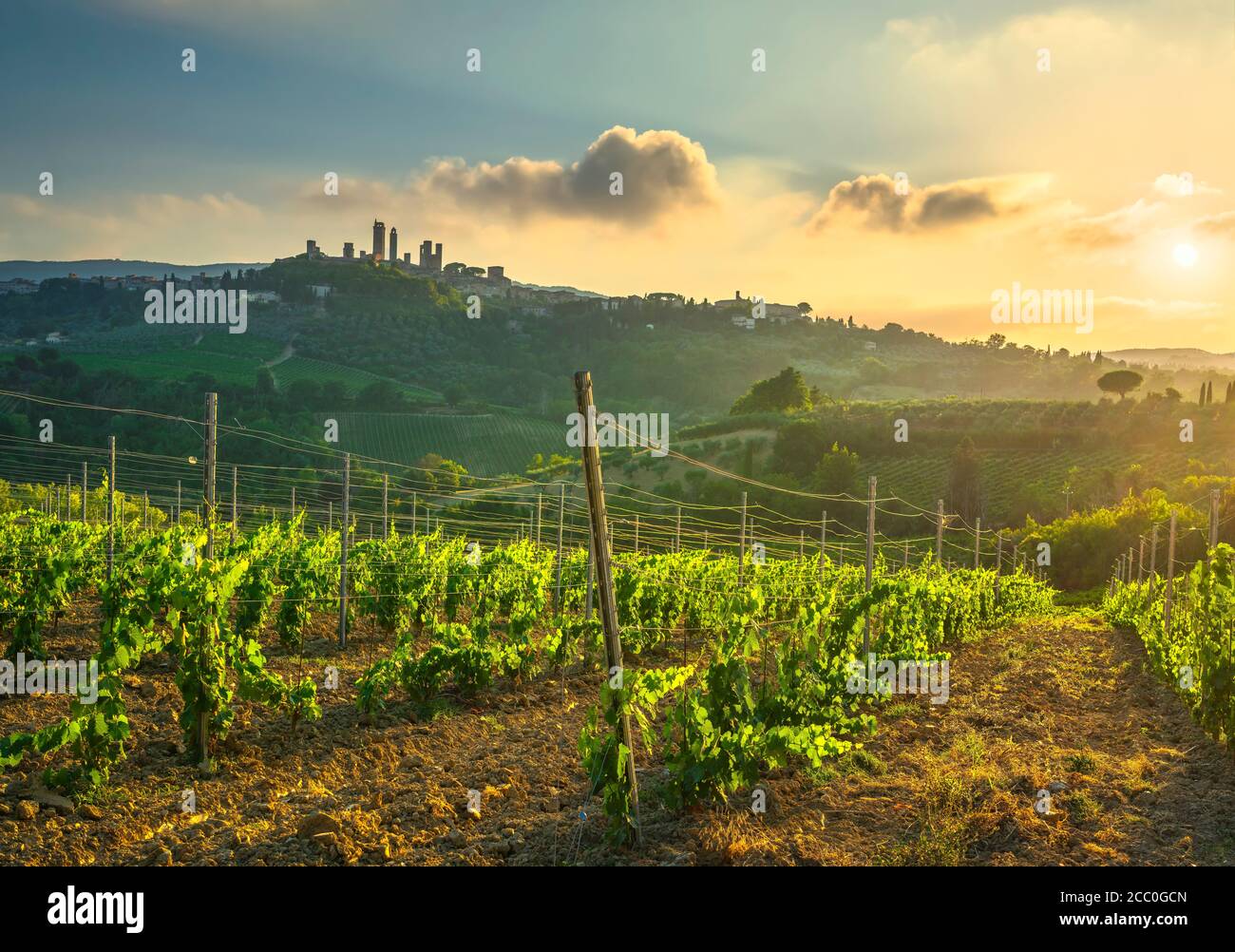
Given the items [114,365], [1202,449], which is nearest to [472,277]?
[114,365]

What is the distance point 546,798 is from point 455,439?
257 ft

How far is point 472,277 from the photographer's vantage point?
181 meters

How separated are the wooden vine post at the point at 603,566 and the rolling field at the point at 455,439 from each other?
68.8m

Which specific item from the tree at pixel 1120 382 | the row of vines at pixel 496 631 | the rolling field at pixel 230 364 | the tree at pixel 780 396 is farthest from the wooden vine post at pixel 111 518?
the tree at pixel 1120 382

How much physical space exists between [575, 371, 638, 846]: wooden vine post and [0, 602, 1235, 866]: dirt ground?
1.26 ft

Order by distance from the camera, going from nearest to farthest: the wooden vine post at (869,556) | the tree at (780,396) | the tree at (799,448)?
1. the wooden vine post at (869,556)
2. the tree at (799,448)
3. the tree at (780,396)

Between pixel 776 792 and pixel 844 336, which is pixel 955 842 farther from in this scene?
pixel 844 336

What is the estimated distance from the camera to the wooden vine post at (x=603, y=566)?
5.19m

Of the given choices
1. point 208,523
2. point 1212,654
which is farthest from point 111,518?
point 1212,654

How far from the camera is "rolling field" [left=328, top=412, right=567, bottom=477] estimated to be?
254ft

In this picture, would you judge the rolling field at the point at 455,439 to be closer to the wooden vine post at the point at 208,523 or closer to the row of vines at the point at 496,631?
the row of vines at the point at 496,631

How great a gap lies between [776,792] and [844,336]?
166 m

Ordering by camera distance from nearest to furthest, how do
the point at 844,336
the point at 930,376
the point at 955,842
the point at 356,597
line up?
1. the point at 955,842
2. the point at 356,597
3. the point at 930,376
4. the point at 844,336
